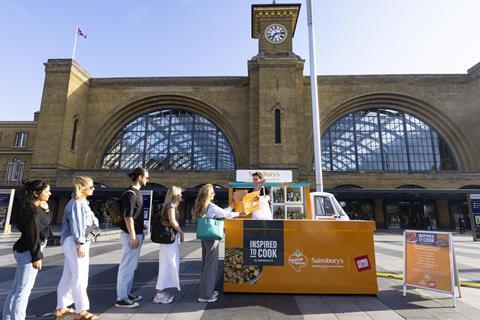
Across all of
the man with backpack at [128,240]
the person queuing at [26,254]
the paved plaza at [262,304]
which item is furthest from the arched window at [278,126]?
the person queuing at [26,254]

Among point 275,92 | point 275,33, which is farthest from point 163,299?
point 275,33

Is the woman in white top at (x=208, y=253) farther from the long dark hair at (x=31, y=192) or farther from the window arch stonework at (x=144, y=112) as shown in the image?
the window arch stonework at (x=144, y=112)

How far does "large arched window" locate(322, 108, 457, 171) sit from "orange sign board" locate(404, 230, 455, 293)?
24545 millimetres

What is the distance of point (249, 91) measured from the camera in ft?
95.3

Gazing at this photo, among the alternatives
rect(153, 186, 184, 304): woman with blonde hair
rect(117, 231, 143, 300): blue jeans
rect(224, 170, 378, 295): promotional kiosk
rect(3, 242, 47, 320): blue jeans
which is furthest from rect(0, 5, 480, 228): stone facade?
rect(3, 242, 47, 320): blue jeans

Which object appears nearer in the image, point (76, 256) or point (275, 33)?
point (76, 256)

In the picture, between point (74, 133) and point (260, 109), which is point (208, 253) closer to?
point (260, 109)

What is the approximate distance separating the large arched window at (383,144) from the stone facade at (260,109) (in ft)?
3.39

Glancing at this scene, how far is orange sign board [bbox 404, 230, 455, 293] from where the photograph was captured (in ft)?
15.6

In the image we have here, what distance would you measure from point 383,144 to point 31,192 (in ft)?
108

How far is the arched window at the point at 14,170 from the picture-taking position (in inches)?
1335

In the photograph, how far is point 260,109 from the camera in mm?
26234

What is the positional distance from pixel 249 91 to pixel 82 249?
2718 cm

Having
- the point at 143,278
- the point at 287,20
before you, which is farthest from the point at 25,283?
the point at 287,20
